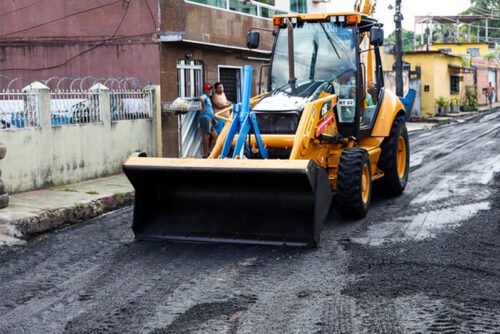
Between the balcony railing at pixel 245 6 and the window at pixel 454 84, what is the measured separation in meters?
22.4

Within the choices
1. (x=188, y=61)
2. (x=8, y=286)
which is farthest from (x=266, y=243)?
(x=188, y=61)

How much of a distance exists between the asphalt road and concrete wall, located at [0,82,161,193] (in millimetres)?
2555

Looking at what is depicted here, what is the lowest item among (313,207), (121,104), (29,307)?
(29,307)

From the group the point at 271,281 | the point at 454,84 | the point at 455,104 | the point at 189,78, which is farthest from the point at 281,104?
the point at 454,84

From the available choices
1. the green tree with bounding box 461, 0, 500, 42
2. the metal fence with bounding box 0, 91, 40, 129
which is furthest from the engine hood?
the green tree with bounding box 461, 0, 500, 42

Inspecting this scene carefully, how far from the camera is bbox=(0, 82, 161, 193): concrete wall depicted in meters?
12.1

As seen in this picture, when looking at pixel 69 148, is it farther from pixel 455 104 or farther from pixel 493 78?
pixel 493 78

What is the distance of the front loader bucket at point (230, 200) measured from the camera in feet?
26.9

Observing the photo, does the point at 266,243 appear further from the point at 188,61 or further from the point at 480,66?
the point at 480,66

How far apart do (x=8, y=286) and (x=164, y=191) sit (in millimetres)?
2386

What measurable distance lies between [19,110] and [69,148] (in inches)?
55.0

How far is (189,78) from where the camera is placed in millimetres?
18328

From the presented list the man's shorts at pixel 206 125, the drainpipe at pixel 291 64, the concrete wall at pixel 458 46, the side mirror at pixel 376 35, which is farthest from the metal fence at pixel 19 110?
the concrete wall at pixel 458 46

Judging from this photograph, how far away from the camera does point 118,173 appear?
15023 millimetres
